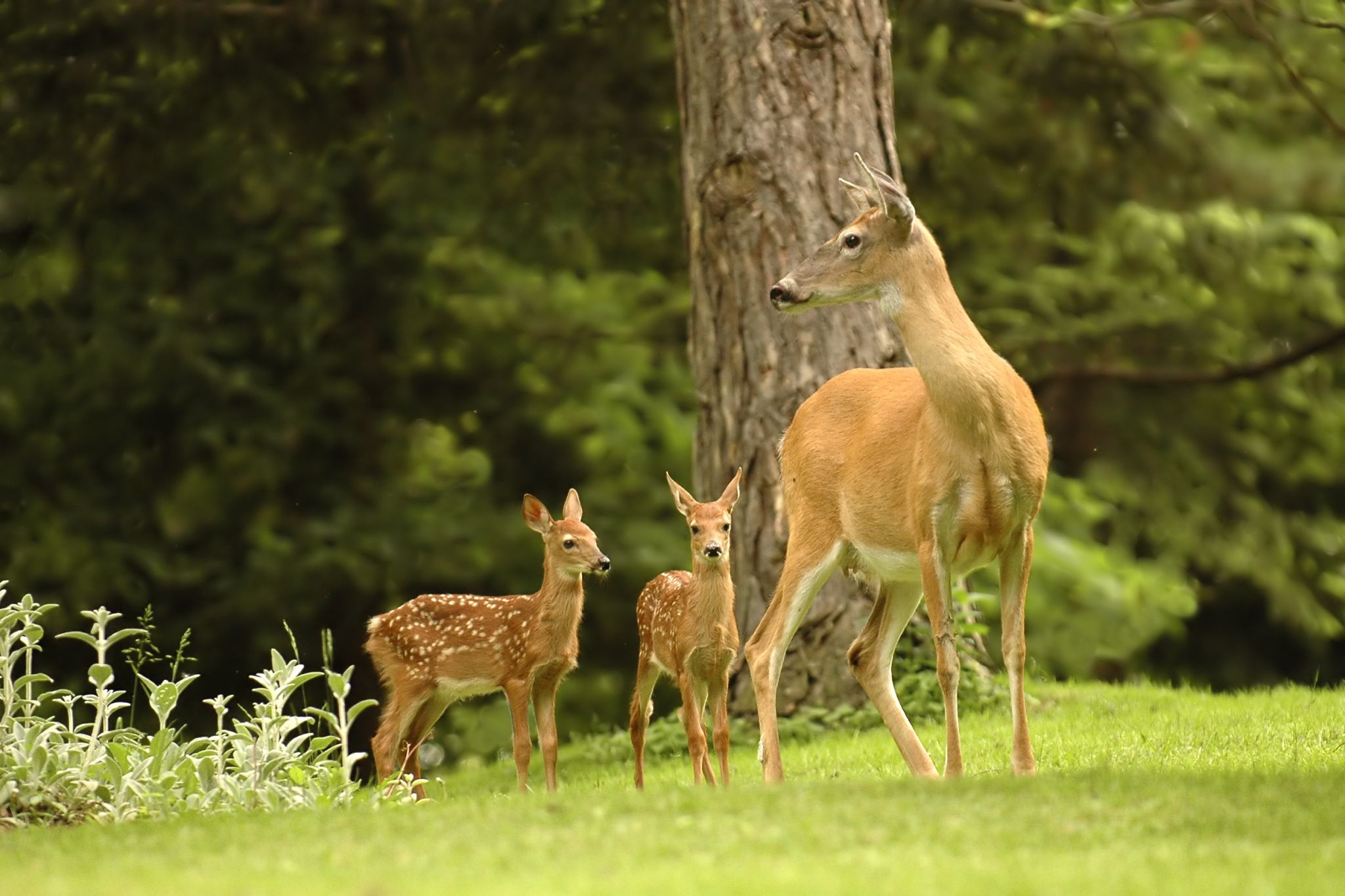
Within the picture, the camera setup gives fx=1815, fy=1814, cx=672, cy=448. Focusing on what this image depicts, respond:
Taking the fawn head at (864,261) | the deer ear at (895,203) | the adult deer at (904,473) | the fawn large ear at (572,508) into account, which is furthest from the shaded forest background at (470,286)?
the deer ear at (895,203)

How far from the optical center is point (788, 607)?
23.9ft

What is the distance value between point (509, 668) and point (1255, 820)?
356 centimetres

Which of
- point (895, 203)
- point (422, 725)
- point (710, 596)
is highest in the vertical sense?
point (895, 203)

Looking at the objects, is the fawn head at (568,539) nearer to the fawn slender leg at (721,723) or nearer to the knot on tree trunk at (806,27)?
the fawn slender leg at (721,723)

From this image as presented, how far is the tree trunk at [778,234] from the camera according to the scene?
Result: 31.2ft

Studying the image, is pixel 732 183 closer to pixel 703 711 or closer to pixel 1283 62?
pixel 703 711

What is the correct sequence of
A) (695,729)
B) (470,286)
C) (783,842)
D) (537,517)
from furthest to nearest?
(470,286), (537,517), (695,729), (783,842)

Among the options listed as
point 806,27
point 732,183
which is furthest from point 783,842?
point 806,27

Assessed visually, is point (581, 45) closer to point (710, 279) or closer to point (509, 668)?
point (710, 279)

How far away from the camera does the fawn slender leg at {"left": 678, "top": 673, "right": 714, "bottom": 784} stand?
23.6ft

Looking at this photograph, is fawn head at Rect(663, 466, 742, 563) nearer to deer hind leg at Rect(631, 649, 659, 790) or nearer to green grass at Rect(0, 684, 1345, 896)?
deer hind leg at Rect(631, 649, 659, 790)

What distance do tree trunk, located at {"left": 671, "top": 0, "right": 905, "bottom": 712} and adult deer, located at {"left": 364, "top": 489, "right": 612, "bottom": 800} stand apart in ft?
6.04

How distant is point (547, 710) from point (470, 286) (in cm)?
545

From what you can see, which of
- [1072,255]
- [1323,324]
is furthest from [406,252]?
[1323,324]
